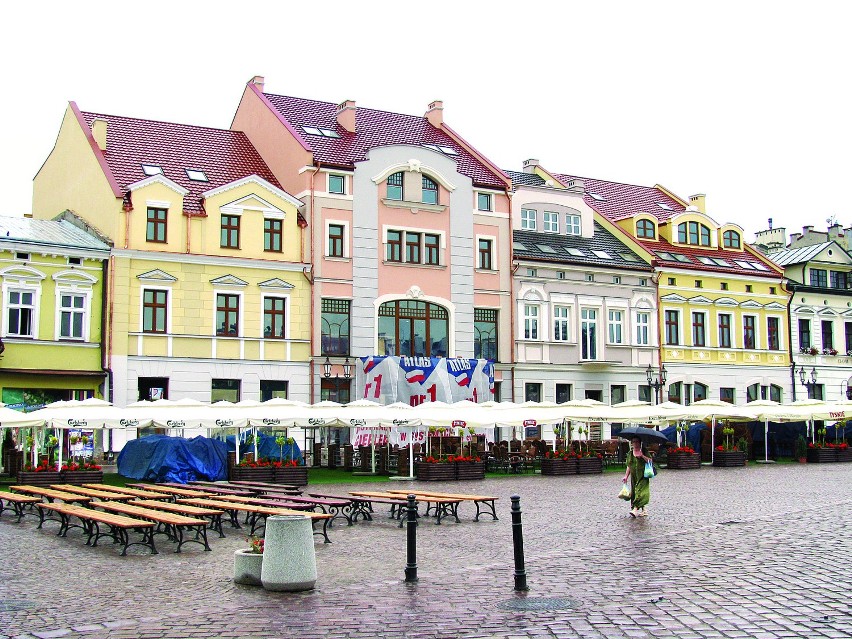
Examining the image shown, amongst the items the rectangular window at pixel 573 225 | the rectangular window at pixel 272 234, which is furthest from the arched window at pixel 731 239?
the rectangular window at pixel 272 234

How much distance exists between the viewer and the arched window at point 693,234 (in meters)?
51.7

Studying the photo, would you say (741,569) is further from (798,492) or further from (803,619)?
(798,492)

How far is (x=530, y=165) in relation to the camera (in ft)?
176

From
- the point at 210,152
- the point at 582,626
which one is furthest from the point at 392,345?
the point at 582,626

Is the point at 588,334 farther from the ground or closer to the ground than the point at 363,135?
closer to the ground

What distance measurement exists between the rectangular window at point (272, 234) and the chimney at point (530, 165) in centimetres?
1757

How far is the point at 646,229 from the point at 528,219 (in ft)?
22.8

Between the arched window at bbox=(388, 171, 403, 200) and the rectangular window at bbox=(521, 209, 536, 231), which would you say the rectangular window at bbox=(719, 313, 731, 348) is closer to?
the rectangular window at bbox=(521, 209, 536, 231)

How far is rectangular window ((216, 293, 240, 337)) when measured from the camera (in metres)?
38.7

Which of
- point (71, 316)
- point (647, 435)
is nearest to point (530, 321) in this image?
point (71, 316)

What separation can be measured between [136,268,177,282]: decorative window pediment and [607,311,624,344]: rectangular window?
65.0 feet

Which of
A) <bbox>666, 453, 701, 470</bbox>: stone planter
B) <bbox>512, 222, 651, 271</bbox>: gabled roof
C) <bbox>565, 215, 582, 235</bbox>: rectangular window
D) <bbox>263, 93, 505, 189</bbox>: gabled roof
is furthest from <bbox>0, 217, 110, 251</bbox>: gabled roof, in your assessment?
<bbox>565, 215, 582, 235</bbox>: rectangular window

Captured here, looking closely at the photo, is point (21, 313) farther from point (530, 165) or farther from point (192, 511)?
point (530, 165)

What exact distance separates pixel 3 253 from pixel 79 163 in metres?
7.18
